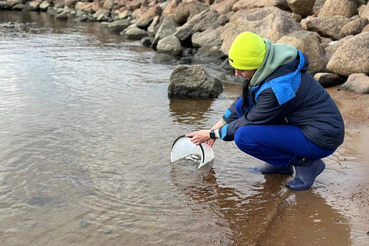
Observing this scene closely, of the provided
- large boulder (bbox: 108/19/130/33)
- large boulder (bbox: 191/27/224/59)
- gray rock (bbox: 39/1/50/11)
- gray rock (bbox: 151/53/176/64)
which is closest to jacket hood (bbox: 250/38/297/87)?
gray rock (bbox: 151/53/176/64)

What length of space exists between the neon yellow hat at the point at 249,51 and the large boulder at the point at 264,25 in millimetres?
6757

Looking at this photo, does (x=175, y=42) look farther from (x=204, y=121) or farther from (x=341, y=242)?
(x=341, y=242)

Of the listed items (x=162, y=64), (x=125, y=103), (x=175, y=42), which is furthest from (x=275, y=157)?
(x=175, y=42)

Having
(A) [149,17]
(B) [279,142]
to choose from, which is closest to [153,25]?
(A) [149,17]

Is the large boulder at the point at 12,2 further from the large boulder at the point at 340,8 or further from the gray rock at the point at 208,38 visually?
the large boulder at the point at 340,8

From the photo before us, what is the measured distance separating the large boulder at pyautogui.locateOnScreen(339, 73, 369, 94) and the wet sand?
107 inches

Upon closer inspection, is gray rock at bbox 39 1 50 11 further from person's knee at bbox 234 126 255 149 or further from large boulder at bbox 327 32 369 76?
person's knee at bbox 234 126 255 149

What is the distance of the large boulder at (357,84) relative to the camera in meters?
7.26

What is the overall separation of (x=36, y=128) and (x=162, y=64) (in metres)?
6.10

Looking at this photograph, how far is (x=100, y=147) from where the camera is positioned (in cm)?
502

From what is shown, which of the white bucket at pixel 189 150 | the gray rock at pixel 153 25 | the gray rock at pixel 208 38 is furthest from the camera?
the gray rock at pixel 153 25

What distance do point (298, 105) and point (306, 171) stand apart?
65 cm

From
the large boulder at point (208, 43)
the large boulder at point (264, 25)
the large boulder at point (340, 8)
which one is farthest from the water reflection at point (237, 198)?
the large boulder at point (340, 8)

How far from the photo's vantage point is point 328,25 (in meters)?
11.1
